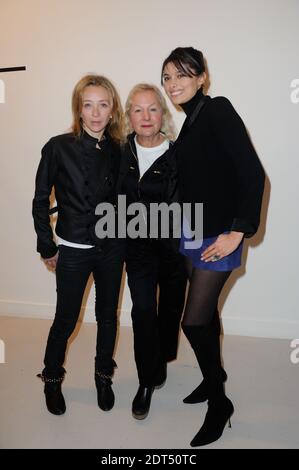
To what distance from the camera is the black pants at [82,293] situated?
1822mm

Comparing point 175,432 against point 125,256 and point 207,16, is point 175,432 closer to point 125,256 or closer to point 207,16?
point 125,256

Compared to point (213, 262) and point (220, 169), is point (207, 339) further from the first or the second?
point (220, 169)

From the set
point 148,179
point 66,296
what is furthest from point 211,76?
point 66,296

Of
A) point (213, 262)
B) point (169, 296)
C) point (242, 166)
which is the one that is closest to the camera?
point (242, 166)

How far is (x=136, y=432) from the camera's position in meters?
1.82

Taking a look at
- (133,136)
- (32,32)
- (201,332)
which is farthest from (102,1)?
(201,332)

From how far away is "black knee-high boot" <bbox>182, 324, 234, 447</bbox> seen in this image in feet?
5.49

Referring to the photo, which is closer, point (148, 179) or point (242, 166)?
point (242, 166)

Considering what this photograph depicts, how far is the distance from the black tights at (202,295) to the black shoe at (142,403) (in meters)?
0.53

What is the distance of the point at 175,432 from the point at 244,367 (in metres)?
0.77

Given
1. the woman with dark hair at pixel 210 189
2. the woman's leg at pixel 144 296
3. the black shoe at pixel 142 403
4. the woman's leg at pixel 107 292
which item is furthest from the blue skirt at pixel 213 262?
the black shoe at pixel 142 403

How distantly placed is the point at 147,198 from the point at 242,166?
52 cm

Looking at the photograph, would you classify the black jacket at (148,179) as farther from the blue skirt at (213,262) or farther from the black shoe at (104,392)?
the black shoe at (104,392)

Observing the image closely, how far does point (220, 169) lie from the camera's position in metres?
1.55
